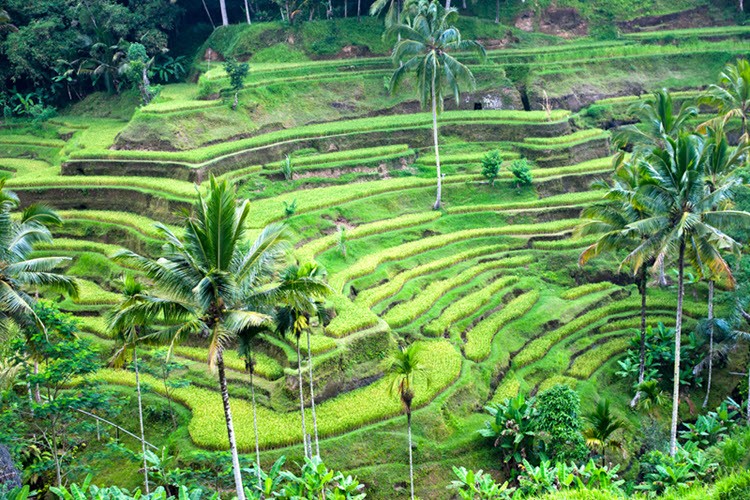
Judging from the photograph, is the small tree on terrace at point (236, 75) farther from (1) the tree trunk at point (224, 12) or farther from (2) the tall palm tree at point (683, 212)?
(2) the tall palm tree at point (683, 212)

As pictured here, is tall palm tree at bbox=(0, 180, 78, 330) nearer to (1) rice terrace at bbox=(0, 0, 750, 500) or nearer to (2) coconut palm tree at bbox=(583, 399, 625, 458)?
(1) rice terrace at bbox=(0, 0, 750, 500)

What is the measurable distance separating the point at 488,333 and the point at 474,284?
11.6 ft

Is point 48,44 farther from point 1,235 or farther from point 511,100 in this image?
point 1,235

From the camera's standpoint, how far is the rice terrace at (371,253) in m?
20.5

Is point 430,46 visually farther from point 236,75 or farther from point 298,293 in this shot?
point 298,293

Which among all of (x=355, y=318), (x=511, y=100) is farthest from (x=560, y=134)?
(x=355, y=318)

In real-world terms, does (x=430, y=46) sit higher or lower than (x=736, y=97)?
higher

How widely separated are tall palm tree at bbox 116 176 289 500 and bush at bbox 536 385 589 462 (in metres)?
10.7

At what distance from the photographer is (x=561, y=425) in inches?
939

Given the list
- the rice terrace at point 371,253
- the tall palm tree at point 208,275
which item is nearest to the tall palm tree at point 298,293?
the rice terrace at point 371,253

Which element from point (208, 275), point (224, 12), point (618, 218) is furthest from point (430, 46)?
point (224, 12)

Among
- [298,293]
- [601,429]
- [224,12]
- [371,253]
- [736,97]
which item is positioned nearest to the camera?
[298,293]

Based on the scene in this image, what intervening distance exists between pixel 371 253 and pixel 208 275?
17968 millimetres

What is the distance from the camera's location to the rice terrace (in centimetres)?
2045
